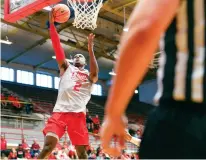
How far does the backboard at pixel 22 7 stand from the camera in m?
8.70

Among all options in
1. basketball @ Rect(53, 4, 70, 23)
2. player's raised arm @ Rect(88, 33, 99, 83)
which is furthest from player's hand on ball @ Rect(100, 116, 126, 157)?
basketball @ Rect(53, 4, 70, 23)

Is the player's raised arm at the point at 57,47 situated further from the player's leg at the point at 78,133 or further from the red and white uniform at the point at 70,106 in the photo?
the player's leg at the point at 78,133

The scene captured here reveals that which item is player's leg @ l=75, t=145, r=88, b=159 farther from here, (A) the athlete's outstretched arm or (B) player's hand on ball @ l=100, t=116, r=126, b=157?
(A) the athlete's outstretched arm

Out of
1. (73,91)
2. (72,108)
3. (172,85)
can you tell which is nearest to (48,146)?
(72,108)

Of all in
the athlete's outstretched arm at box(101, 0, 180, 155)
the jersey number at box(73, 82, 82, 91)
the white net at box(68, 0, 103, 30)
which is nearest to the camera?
the athlete's outstretched arm at box(101, 0, 180, 155)

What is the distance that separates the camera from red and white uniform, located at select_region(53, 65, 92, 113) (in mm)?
6168

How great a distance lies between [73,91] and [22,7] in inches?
134

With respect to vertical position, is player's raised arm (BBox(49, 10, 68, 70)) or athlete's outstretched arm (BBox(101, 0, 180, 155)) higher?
player's raised arm (BBox(49, 10, 68, 70))

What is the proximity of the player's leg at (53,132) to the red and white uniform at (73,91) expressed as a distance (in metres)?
0.15

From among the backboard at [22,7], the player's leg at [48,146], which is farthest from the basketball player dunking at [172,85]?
the backboard at [22,7]

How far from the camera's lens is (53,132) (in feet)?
19.2

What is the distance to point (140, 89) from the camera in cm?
3466

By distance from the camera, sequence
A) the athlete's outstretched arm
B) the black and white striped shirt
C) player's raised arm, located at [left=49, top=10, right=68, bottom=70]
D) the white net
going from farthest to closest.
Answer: the white net < player's raised arm, located at [left=49, top=10, right=68, bottom=70] < the black and white striped shirt < the athlete's outstretched arm

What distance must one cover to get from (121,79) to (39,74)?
28.6 meters
